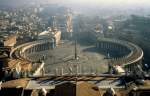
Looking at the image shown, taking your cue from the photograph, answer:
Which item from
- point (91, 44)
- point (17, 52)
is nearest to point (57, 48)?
point (91, 44)

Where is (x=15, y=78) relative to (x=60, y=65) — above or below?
above

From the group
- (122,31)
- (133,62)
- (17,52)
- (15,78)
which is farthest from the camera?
(122,31)

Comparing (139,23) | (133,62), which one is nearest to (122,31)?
(139,23)

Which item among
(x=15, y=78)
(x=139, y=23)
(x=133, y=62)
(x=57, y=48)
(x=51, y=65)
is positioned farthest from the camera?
(x=139, y=23)

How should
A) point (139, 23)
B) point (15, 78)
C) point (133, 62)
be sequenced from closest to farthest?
point (15, 78) → point (133, 62) → point (139, 23)

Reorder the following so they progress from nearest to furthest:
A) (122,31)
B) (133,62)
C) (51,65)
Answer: (133,62), (51,65), (122,31)

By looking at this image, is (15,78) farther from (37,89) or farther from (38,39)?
(38,39)

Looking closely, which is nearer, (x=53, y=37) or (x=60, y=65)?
(x=60, y=65)

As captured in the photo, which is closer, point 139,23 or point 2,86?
point 2,86

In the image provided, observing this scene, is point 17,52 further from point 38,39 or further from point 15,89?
point 15,89
